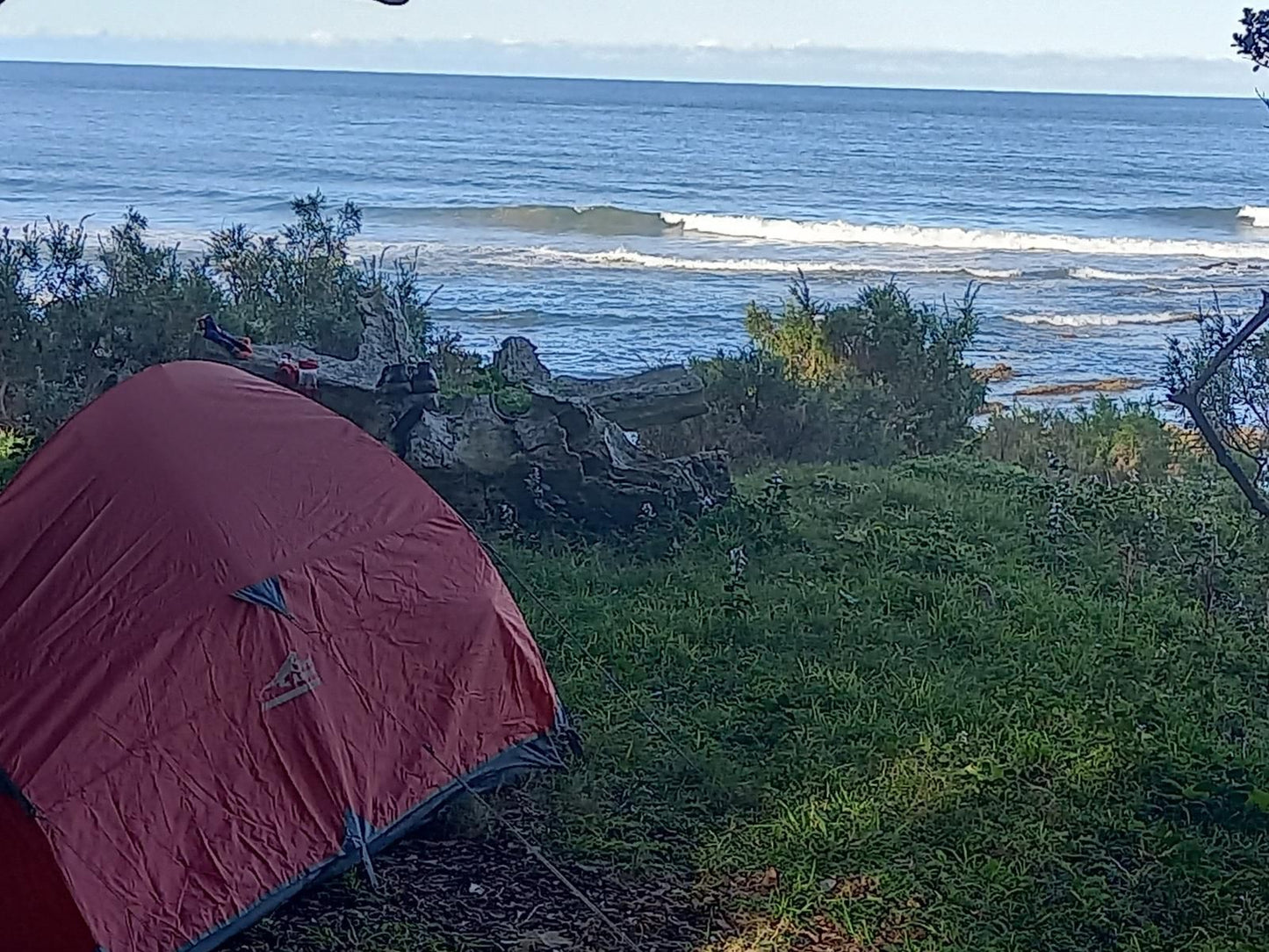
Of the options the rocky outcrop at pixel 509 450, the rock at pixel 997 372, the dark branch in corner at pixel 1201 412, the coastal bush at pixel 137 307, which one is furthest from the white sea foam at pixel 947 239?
the dark branch in corner at pixel 1201 412

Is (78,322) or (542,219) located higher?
(542,219)

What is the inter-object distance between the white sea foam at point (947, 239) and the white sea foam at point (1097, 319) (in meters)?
7.08

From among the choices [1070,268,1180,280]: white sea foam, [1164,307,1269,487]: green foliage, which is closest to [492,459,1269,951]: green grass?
[1164,307,1269,487]: green foliage

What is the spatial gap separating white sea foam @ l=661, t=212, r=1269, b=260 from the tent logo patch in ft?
79.9

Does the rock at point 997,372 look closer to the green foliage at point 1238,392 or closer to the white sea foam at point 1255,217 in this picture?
the green foliage at point 1238,392

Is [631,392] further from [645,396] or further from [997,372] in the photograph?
[997,372]

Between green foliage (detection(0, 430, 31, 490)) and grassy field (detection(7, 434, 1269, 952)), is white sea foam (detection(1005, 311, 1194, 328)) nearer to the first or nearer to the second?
grassy field (detection(7, 434, 1269, 952))

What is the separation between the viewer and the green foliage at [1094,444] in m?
9.84

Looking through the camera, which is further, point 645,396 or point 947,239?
point 947,239

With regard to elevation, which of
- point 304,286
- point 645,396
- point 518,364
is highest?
point 304,286

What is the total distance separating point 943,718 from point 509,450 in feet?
9.43

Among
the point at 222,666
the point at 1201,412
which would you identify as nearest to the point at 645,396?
the point at 1201,412

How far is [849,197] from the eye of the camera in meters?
32.9

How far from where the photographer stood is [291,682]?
13.2 feet
